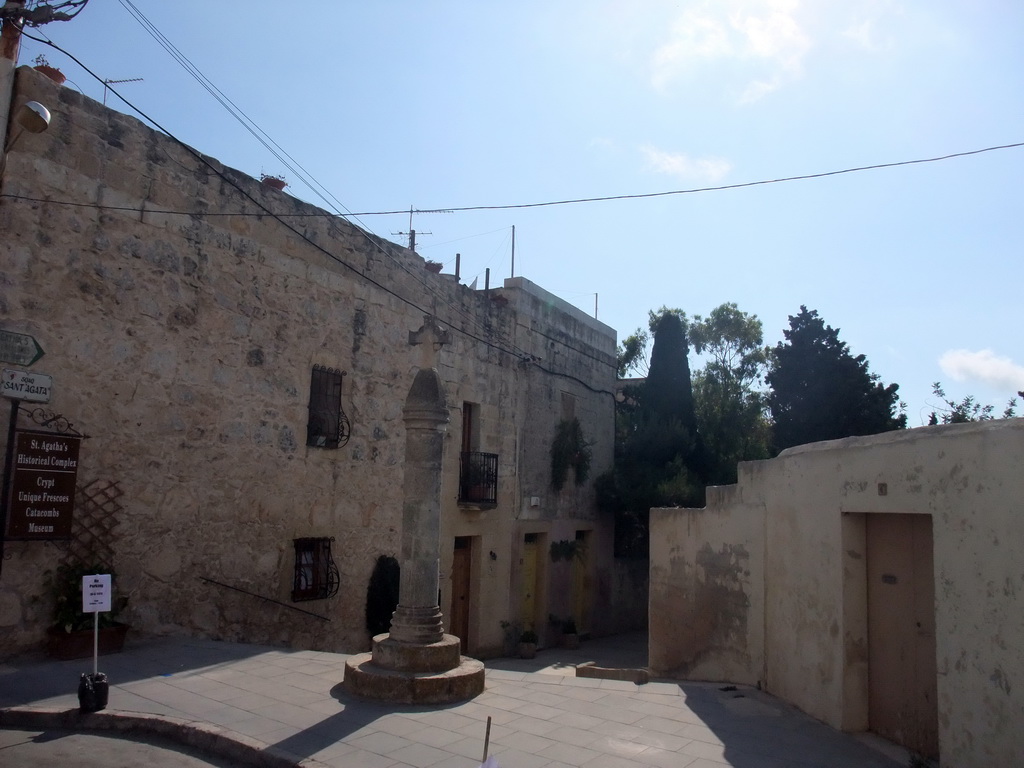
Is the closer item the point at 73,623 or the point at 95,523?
the point at 73,623

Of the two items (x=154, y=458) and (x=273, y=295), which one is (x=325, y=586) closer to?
(x=154, y=458)

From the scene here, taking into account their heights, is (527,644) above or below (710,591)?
below

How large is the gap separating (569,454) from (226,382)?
9263 mm

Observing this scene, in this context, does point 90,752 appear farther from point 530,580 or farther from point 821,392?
point 821,392

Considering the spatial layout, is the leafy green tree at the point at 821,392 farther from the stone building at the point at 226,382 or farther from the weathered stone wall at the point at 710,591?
the weathered stone wall at the point at 710,591

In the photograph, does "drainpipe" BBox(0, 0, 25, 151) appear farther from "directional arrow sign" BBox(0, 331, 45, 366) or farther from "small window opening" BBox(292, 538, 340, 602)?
"small window opening" BBox(292, 538, 340, 602)

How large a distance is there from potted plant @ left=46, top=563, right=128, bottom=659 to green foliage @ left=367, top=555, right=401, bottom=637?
13.5 feet

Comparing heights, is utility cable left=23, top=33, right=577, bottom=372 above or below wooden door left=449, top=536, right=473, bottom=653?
above

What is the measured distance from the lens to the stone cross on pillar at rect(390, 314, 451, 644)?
7336mm

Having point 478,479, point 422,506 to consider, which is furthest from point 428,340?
point 478,479

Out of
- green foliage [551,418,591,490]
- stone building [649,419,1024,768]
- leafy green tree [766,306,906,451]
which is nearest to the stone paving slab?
stone building [649,419,1024,768]

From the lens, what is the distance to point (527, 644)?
49.1 feet

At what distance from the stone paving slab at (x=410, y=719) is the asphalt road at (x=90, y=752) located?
0.41 ft

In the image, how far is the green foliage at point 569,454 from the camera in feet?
56.1
